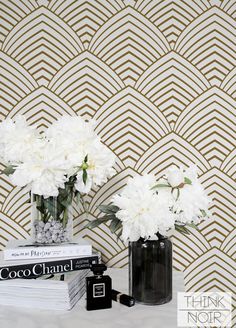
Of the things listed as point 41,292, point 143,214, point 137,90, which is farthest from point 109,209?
point 137,90

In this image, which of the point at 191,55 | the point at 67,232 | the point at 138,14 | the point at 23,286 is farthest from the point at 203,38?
the point at 23,286

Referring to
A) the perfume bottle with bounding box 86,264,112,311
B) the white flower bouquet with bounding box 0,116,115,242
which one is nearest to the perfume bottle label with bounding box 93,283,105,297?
the perfume bottle with bounding box 86,264,112,311

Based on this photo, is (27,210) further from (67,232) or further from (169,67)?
(169,67)

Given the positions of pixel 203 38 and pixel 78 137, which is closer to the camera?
pixel 78 137

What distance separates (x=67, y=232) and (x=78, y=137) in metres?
0.31

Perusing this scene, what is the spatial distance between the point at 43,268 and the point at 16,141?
0.39 metres

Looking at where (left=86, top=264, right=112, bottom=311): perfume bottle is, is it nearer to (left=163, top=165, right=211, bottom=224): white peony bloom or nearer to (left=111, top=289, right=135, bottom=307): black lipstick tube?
(left=111, top=289, right=135, bottom=307): black lipstick tube

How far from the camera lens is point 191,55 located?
1.52m

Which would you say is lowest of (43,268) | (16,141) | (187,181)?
(43,268)

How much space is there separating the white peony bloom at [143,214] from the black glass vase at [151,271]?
57mm

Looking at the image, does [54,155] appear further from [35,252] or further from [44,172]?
[35,252]

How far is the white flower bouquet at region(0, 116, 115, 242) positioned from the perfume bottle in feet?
0.60

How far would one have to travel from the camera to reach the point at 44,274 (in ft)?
3.77

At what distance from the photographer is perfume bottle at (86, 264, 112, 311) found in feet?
3.59
